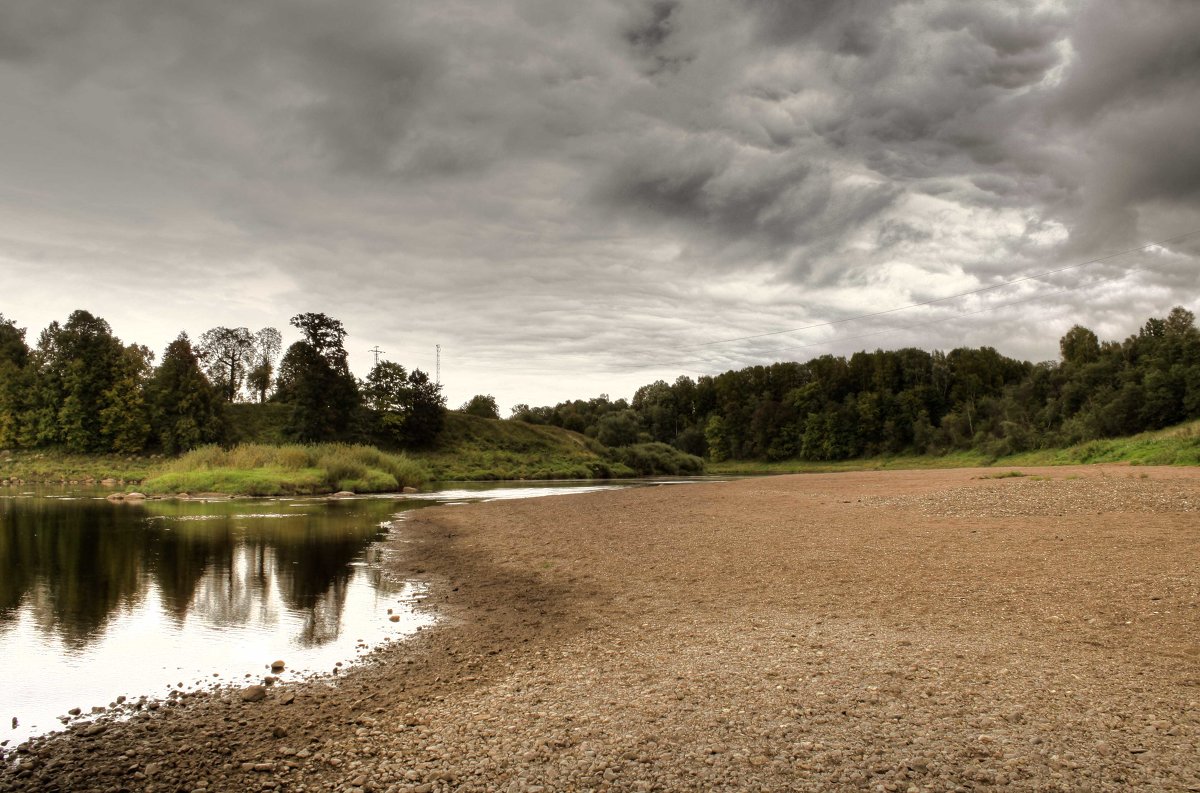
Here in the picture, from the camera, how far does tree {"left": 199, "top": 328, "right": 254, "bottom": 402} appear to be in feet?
297

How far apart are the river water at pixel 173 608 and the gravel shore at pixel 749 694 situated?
874 millimetres

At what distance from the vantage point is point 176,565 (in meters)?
15.2

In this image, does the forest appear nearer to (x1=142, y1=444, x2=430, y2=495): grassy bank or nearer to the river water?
(x1=142, y1=444, x2=430, y2=495): grassy bank

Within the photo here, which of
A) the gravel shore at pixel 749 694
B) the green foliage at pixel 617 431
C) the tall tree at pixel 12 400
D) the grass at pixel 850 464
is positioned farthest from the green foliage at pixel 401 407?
the gravel shore at pixel 749 694

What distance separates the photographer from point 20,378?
6094cm

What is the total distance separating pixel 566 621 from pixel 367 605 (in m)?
3.98

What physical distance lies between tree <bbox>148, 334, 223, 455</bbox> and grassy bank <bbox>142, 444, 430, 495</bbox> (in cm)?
1458

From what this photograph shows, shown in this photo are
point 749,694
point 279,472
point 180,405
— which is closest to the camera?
point 749,694

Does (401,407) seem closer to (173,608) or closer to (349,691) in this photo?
(173,608)

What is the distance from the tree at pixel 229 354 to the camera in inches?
3563

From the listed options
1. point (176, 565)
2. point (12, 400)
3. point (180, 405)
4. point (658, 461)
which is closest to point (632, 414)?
point (658, 461)

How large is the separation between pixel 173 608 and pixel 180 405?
5873 centimetres

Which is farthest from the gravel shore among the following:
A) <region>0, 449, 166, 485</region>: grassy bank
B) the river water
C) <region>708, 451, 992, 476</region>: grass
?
<region>708, 451, 992, 476</region>: grass

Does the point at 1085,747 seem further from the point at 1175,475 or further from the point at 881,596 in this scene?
the point at 1175,475
